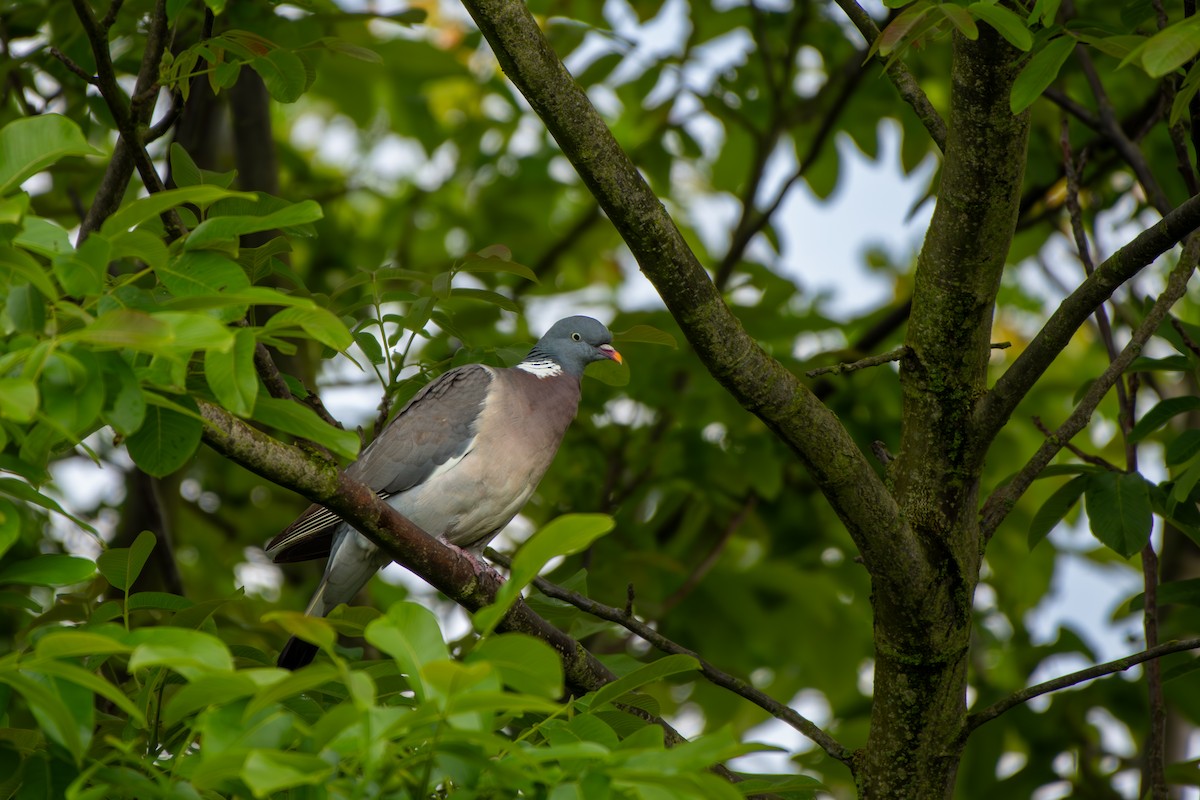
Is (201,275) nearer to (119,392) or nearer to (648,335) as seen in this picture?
(119,392)

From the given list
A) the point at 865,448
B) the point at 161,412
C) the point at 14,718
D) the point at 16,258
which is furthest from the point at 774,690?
the point at 16,258

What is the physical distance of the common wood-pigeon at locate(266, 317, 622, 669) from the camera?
4406mm

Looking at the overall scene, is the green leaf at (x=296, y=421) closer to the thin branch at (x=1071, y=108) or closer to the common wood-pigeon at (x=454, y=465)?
the common wood-pigeon at (x=454, y=465)

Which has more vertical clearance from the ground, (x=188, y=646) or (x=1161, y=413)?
(x=1161, y=413)

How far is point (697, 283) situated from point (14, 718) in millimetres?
3593

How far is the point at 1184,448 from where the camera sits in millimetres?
3082

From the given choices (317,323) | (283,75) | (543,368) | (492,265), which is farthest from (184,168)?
(543,368)

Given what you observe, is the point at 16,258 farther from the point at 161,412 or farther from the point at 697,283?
the point at 697,283

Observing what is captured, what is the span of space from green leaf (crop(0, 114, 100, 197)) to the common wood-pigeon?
2538mm

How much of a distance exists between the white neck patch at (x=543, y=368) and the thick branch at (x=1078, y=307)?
2.29m

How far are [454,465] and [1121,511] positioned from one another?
2323mm

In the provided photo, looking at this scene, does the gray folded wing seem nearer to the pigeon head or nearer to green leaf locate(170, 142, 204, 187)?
the pigeon head

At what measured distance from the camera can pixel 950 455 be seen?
2904mm

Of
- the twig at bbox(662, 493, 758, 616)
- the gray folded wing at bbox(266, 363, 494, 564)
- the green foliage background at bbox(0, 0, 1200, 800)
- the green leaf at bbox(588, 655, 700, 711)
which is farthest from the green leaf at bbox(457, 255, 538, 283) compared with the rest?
the twig at bbox(662, 493, 758, 616)
